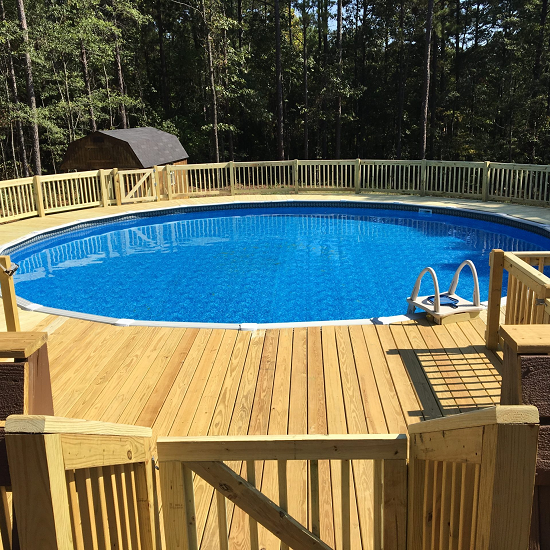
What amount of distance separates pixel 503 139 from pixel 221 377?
23.8m

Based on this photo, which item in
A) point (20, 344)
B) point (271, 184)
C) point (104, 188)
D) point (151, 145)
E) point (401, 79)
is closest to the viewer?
point (20, 344)

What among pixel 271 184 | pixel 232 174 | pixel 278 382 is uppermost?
pixel 232 174

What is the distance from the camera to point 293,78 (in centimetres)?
2661

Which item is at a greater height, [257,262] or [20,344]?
[20,344]

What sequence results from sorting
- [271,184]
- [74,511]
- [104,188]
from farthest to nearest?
[271,184] → [104,188] → [74,511]

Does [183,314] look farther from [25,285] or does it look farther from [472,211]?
[472,211]

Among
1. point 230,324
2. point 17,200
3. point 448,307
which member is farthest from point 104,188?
point 448,307

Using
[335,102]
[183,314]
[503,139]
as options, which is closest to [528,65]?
[503,139]

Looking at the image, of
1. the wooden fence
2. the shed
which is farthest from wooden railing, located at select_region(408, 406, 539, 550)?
the shed

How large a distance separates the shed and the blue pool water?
4013mm

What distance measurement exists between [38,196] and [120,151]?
502 cm

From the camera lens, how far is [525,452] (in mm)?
1202

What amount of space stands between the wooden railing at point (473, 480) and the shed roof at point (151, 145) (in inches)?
605

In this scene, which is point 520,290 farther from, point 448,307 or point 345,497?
point 345,497
